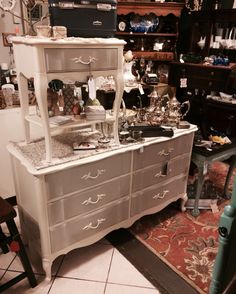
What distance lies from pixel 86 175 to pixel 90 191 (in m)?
0.12

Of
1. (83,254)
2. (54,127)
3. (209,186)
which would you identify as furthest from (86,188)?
(209,186)

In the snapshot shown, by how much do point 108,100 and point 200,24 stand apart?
1.67 metres

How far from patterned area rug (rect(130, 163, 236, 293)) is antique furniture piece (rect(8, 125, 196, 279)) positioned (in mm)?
210

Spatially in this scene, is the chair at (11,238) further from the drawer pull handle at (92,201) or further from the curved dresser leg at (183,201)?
the curved dresser leg at (183,201)

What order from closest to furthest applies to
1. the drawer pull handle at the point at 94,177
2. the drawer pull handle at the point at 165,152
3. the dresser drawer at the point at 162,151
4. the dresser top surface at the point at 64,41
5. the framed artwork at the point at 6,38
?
the dresser top surface at the point at 64,41 → the drawer pull handle at the point at 94,177 → the dresser drawer at the point at 162,151 → the drawer pull handle at the point at 165,152 → the framed artwork at the point at 6,38

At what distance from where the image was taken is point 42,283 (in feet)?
5.66

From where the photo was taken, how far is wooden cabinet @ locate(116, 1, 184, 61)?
2973mm

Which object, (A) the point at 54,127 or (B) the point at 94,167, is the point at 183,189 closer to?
(B) the point at 94,167

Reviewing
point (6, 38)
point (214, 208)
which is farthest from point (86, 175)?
point (6, 38)

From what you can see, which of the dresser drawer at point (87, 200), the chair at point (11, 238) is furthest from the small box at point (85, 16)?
the chair at point (11, 238)

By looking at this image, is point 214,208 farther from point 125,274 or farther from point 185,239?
point 125,274

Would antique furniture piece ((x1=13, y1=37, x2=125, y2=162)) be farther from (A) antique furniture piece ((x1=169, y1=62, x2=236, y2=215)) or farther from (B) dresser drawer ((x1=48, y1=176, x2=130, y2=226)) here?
(A) antique furniture piece ((x1=169, y1=62, x2=236, y2=215))

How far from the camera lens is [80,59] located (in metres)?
1.46

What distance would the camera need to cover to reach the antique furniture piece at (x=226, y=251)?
3.41 feet
